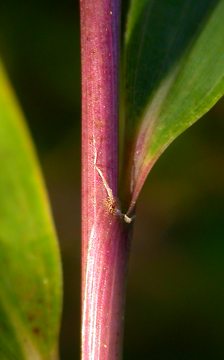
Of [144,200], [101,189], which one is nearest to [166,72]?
[101,189]

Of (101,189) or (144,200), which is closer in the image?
(101,189)

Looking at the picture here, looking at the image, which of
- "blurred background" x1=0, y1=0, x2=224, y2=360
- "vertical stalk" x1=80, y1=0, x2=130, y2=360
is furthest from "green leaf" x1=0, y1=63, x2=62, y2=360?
"blurred background" x1=0, y1=0, x2=224, y2=360

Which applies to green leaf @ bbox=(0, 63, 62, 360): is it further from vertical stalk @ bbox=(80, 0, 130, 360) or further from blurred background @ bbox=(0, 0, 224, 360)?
blurred background @ bbox=(0, 0, 224, 360)

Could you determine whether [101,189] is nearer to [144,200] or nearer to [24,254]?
[24,254]

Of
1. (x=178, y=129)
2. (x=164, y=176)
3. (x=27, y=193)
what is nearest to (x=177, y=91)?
(x=178, y=129)

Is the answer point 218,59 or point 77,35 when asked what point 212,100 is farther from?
point 77,35

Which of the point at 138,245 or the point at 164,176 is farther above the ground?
the point at 164,176
